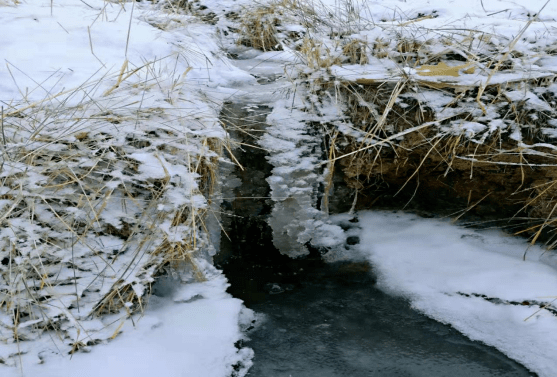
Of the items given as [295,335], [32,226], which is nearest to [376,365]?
[295,335]

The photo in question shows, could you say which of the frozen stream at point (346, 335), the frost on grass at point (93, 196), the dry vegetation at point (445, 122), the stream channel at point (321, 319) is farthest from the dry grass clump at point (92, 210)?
the dry vegetation at point (445, 122)

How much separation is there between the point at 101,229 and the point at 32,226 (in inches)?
9.7

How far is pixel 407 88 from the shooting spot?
8.15 feet

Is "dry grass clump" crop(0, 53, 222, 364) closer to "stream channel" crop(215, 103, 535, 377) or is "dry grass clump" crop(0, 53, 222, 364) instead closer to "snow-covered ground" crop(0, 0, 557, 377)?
"snow-covered ground" crop(0, 0, 557, 377)

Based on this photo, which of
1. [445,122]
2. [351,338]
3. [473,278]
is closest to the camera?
[351,338]

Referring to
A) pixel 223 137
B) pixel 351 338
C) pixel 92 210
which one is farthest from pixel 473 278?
pixel 92 210

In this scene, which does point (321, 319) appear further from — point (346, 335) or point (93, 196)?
point (93, 196)

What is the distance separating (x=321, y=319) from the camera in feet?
6.23

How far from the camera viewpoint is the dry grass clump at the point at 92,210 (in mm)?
1622

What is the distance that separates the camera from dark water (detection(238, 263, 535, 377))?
5.52 feet

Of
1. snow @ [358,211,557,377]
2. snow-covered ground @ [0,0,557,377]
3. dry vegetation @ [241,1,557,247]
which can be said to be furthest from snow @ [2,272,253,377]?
dry vegetation @ [241,1,557,247]

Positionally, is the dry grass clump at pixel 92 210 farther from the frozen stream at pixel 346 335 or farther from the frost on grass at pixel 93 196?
the frozen stream at pixel 346 335

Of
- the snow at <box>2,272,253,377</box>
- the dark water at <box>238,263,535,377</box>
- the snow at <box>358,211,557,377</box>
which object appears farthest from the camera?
the snow at <box>358,211,557,377</box>

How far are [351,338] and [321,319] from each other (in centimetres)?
14
